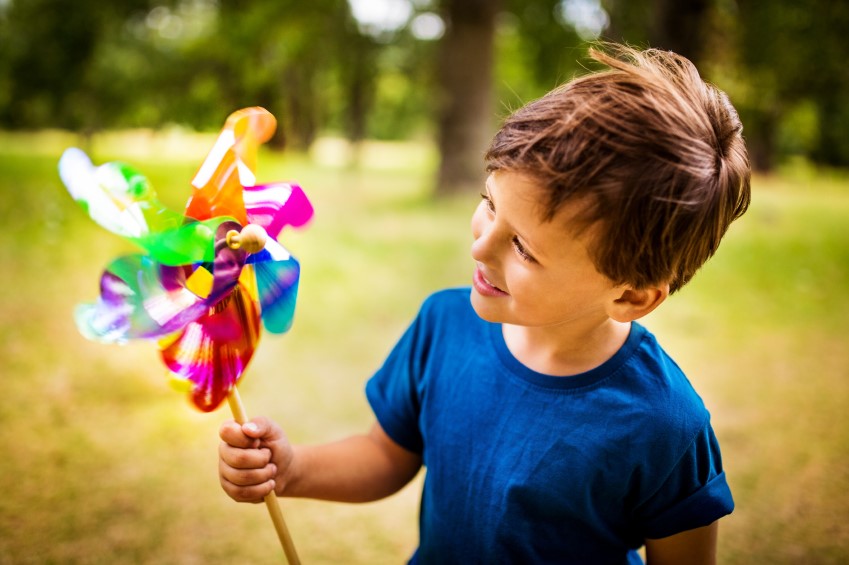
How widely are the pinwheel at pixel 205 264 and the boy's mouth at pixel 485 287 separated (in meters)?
0.19

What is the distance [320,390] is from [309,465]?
4.66 ft

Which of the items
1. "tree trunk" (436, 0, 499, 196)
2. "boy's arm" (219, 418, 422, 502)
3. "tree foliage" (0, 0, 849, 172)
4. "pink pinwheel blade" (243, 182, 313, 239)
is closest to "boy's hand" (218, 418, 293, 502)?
"boy's arm" (219, 418, 422, 502)

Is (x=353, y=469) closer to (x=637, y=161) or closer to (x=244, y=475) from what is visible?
(x=244, y=475)

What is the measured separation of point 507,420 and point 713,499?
0.72 feet

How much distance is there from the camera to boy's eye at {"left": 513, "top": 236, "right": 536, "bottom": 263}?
66cm

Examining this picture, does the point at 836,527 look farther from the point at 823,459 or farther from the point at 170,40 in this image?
the point at 170,40

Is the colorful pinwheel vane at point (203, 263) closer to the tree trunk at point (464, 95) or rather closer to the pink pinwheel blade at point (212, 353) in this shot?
the pink pinwheel blade at point (212, 353)

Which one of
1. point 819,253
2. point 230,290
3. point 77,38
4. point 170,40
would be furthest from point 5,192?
point 819,253

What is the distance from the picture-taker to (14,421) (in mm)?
1819

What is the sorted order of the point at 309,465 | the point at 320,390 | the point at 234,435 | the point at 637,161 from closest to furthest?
the point at 637,161 < the point at 234,435 < the point at 309,465 < the point at 320,390

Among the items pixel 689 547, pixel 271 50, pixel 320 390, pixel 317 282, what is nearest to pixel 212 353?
pixel 689 547

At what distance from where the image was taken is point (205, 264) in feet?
2.27

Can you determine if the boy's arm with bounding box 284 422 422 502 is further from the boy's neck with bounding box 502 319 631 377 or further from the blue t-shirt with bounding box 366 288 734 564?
the boy's neck with bounding box 502 319 631 377

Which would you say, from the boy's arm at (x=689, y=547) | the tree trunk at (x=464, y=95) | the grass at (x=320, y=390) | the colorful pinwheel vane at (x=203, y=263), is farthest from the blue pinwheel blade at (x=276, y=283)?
the tree trunk at (x=464, y=95)
